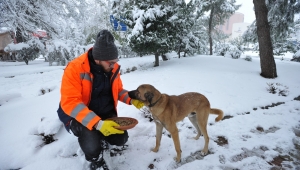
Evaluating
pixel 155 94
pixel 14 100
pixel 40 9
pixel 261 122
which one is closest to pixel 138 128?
pixel 155 94

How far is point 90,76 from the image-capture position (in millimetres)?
2145

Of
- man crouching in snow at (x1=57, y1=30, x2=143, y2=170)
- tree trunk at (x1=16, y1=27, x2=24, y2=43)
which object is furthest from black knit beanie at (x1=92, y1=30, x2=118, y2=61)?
tree trunk at (x1=16, y1=27, x2=24, y2=43)

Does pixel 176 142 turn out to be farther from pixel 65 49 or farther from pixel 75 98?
pixel 65 49

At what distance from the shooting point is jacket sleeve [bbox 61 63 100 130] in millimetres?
1898

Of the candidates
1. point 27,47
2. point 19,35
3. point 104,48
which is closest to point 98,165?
point 104,48

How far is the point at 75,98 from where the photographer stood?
1.98 meters

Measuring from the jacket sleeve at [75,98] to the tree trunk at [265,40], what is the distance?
24.9ft

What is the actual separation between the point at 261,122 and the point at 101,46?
370cm

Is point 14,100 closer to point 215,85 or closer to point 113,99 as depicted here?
point 113,99

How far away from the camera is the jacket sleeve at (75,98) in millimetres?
1898

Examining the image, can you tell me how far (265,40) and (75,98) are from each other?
788 centimetres

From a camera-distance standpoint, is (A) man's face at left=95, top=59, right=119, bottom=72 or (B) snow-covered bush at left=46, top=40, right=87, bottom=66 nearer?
(A) man's face at left=95, top=59, right=119, bottom=72

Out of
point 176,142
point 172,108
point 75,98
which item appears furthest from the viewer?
point 172,108

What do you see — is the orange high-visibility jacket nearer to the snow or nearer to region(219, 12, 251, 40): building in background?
the snow
